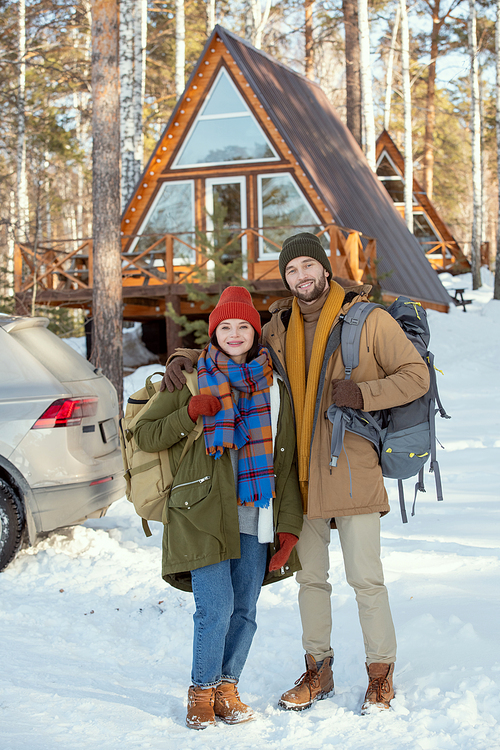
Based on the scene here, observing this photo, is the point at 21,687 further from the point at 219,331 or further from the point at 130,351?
the point at 130,351

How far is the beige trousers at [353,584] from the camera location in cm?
295

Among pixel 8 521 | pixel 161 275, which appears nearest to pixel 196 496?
pixel 8 521

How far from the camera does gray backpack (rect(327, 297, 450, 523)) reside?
9.57 feet

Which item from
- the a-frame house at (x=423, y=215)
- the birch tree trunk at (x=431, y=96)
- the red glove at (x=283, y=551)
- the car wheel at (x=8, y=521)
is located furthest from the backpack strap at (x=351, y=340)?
the birch tree trunk at (x=431, y=96)

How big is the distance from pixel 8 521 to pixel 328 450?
2445mm

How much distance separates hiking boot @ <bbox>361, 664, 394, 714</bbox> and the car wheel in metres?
2.50

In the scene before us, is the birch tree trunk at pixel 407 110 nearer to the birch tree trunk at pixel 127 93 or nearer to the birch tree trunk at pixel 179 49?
the birch tree trunk at pixel 179 49

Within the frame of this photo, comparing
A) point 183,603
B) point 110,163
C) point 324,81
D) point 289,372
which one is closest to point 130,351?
point 110,163

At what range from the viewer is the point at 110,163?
8484mm

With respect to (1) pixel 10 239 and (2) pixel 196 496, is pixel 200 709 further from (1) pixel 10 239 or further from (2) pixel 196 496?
(1) pixel 10 239

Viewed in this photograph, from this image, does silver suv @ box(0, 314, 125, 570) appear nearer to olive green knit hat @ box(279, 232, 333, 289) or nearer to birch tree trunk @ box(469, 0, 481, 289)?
olive green knit hat @ box(279, 232, 333, 289)

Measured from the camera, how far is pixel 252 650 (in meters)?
3.59

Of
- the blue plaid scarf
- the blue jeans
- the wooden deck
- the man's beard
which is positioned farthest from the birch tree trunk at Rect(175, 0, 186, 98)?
the blue jeans

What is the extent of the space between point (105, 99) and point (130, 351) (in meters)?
7.55
